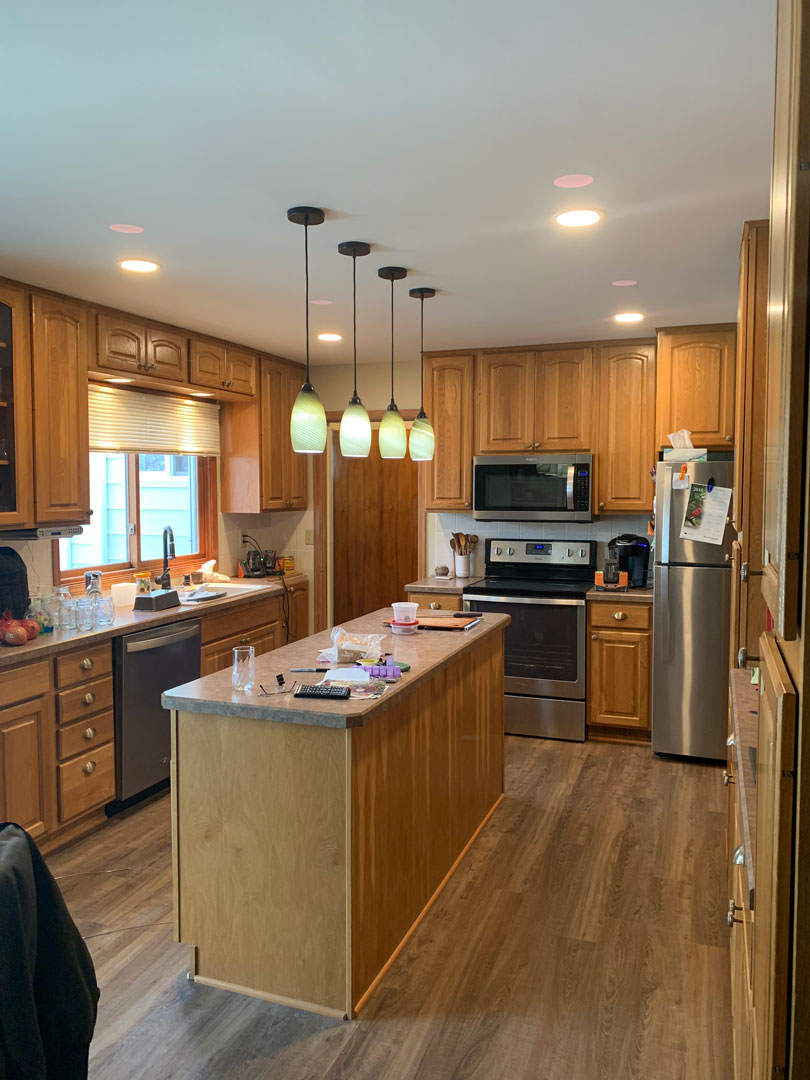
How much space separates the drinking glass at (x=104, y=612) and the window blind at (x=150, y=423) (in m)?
0.94

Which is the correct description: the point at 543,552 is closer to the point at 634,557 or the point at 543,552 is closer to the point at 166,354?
the point at 634,557

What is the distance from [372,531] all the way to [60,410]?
2.92 meters

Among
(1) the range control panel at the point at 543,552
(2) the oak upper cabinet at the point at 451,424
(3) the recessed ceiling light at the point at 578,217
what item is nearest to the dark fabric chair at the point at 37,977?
(3) the recessed ceiling light at the point at 578,217

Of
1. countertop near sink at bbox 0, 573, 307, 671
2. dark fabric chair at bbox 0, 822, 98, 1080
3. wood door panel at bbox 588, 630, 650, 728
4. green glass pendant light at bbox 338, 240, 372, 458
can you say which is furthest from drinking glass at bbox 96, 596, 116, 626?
wood door panel at bbox 588, 630, 650, 728

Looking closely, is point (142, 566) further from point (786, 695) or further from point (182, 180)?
point (786, 695)

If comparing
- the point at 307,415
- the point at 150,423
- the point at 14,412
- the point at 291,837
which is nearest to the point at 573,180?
the point at 307,415

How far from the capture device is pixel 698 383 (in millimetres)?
4574

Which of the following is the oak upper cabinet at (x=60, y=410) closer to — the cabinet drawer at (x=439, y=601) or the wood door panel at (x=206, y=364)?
the wood door panel at (x=206, y=364)

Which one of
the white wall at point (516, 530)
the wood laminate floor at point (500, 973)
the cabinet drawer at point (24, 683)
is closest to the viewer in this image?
the wood laminate floor at point (500, 973)

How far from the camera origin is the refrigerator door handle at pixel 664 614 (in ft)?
14.6

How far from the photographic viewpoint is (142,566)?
191 inches

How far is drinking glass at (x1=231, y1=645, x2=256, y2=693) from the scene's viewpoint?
250 centimetres

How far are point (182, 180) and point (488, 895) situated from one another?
105 inches

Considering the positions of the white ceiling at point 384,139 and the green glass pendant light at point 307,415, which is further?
the green glass pendant light at point 307,415
